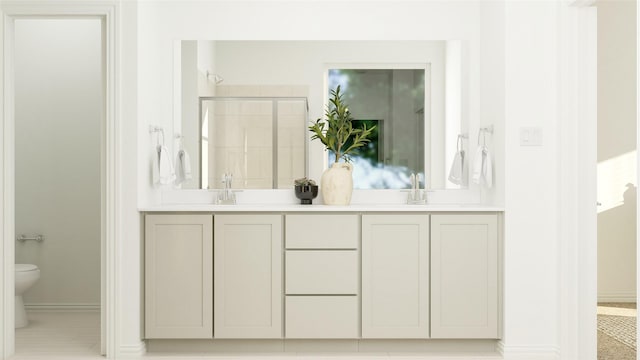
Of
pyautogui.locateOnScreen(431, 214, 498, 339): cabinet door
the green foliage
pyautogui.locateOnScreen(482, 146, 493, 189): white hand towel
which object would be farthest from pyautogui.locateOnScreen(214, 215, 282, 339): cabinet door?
pyautogui.locateOnScreen(482, 146, 493, 189): white hand towel

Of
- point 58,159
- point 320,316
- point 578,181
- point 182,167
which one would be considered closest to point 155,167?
point 182,167

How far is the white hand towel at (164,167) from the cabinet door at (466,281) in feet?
5.14

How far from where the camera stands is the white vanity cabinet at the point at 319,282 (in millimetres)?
3336

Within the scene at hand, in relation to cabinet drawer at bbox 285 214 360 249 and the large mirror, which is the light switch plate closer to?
the large mirror

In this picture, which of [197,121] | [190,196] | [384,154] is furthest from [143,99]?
[384,154]

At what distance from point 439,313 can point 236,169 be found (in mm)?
1529

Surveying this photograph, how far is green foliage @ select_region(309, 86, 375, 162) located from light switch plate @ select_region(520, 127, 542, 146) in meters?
0.93

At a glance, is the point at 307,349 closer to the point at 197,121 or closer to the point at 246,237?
the point at 246,237

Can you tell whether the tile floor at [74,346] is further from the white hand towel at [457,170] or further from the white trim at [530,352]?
the white hand towel at [457,170]

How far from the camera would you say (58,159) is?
4.52 m

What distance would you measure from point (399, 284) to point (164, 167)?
60.3 inches

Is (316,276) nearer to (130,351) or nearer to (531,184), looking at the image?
(130,351)

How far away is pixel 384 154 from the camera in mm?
3830

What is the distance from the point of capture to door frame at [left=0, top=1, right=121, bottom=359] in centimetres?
328
